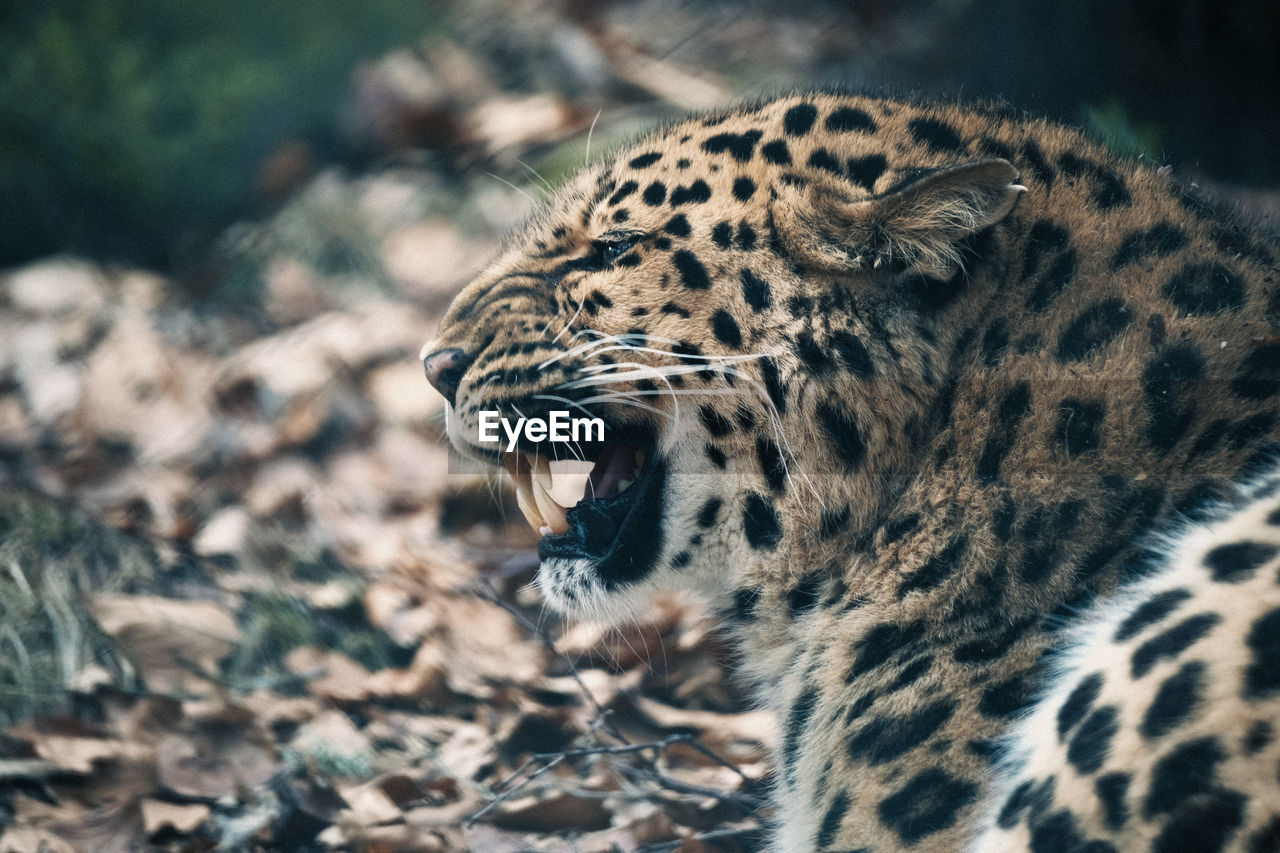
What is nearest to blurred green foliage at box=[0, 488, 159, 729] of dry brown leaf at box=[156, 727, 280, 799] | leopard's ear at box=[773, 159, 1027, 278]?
dry brown leaf at box=[156, 727, 280, 799]

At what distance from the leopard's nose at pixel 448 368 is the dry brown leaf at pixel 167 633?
1.17 metres

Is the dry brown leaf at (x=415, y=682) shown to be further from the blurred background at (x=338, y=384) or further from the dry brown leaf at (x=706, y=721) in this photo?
the dry brown leaf at (x=706, y=721)

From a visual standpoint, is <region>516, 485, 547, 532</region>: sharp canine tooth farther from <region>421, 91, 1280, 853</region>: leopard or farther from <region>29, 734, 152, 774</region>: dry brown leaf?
<region>29, 734, 152, 774</region>: dry brown leaf

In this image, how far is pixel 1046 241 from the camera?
177cm

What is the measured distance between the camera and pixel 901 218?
68.7 inches

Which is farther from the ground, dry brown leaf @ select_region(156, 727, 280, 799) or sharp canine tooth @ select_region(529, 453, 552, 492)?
sharp canine tooth @ select_region(529, 453, 552, 492)

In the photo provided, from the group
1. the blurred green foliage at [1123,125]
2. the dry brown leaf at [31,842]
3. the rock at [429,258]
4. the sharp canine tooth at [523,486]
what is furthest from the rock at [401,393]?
the blurred green foliage at [1123,125]

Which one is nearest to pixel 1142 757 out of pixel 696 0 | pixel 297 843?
pixel 297 843

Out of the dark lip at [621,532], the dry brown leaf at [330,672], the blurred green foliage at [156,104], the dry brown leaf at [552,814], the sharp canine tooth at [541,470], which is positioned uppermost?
the blurred green foliage at [156,104]

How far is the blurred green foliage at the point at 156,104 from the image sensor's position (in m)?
3.43

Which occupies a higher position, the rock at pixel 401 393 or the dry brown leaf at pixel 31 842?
the rock at pixel 401 393

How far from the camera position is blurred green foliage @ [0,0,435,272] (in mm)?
3434

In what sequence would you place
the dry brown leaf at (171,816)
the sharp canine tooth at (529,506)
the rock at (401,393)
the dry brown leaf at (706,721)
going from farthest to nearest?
the rock at (401,393) → the dry brown leaf at (706,721) → the dry brown leaf at (171,816) → the sharp canine tooth at (529,506)

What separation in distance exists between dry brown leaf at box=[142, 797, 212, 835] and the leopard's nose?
3.37 feet
